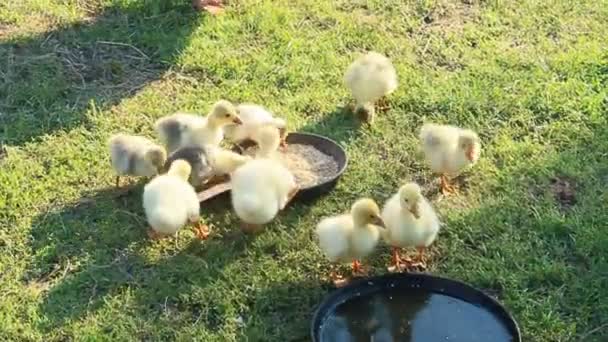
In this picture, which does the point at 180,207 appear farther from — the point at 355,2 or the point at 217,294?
the point at 355,2

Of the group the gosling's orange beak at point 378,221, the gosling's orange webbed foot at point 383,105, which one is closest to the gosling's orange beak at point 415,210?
the gosling's orange beak at point 378,221

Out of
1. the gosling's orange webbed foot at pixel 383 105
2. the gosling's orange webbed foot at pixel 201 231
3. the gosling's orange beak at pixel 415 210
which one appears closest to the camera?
the gosling's orange beak at pixel 415 210

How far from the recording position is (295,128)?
5453 mm

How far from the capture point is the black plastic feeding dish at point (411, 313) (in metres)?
3.97

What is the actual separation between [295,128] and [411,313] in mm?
1663

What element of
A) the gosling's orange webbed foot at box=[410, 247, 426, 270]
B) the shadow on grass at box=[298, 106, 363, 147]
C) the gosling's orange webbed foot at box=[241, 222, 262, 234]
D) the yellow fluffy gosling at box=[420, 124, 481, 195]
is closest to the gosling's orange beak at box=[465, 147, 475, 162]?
the yellow fluffy gosling at box=[420, 124, 481, 195]

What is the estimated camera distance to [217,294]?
4.26 metres

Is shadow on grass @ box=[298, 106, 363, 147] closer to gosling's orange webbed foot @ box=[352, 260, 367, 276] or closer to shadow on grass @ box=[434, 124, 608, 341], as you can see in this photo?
shadow on grass @ box=[434, 124, 608, 341]

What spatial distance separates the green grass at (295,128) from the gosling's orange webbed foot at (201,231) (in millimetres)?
41

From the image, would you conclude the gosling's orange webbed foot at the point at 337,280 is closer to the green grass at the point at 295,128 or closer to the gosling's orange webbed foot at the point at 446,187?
the green grass at the point at 295,128

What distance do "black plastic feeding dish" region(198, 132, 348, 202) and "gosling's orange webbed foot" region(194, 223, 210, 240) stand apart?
0.15m

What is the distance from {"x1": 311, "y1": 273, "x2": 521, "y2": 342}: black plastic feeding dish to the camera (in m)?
3.97

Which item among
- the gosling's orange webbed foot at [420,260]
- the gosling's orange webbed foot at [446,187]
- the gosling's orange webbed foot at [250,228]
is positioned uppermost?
the gosling's orange webbed foot at [420,260]

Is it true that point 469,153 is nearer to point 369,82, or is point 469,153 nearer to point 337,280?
point 369,82
